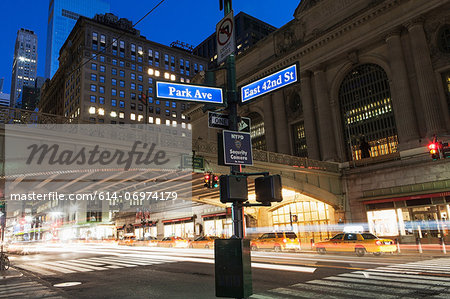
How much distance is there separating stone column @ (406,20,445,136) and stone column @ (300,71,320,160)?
1207 centimetres

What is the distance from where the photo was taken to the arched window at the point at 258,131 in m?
50.2

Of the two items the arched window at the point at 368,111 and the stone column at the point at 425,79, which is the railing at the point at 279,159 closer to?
the arched window at the point at 368,111

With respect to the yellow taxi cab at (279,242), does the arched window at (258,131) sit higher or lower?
higher

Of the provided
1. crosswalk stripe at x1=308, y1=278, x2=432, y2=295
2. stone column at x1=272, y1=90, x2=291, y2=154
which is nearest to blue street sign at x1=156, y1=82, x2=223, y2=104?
crosswalk stripe at x1=308, y1=278, x2=432, y2=295

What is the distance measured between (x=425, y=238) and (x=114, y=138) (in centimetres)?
2585

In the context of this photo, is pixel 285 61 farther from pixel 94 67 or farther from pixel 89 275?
pixel 94 67

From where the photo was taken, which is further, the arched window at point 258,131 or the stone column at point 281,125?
the arched window at point 258,131

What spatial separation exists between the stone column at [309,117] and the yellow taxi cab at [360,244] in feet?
56.4

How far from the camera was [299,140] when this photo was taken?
147 ft

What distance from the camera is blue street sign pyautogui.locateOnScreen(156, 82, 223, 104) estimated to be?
758cm

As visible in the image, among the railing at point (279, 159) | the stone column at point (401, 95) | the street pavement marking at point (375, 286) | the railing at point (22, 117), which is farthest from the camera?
the stone column at point (401, 95)

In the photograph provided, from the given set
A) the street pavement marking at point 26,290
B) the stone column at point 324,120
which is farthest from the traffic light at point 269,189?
the stone column at point 324,120

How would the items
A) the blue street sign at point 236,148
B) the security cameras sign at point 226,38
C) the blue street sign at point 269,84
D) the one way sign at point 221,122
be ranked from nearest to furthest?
the blue street sign at point 236,148
the one way sign at point 221,122
the blue street sign at point 269,84
the security cameras sign at point 226,38

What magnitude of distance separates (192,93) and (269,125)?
4033 cm
